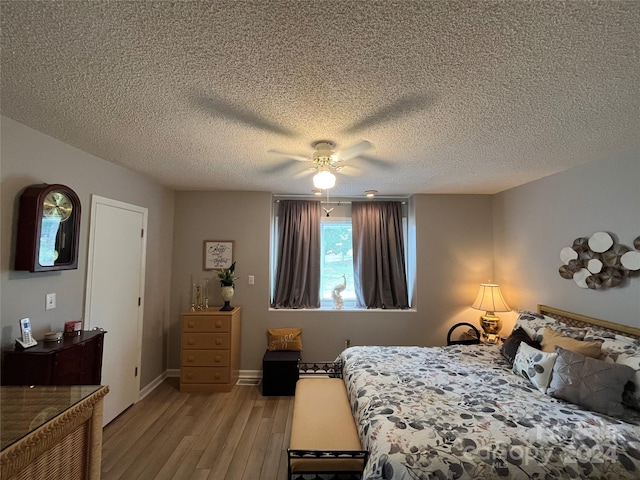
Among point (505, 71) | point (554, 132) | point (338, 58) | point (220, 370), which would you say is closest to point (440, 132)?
point (505, 71)

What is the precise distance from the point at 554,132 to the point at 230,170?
271 centimetres

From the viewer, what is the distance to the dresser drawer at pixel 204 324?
3252mm

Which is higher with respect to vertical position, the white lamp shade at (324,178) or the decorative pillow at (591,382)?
the white lamp shade at (324,178)

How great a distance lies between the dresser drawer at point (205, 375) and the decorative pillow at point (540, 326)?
322cm

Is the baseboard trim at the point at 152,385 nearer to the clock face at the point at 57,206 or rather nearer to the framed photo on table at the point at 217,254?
the framed photo on table at the point at 217,254

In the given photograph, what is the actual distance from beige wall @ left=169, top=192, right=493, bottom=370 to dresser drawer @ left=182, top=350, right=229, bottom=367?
49 centimetres

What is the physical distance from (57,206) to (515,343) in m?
3.92

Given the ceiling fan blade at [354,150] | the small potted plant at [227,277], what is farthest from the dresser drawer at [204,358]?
the ceiling fan blade at [354,150]

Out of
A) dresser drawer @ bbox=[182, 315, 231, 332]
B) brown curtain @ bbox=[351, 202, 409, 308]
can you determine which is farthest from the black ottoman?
brown curtain @ bbox=[351, 202, 409, 308]

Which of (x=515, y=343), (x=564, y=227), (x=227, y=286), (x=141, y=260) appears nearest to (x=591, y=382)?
→ (x=515, y=343)

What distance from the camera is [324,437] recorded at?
177cm

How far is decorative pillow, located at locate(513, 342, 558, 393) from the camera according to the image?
6.55 feet

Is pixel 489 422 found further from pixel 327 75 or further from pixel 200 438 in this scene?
pixel 200 438

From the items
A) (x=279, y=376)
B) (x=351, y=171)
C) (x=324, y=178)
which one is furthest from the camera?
(x=279, y=376)
